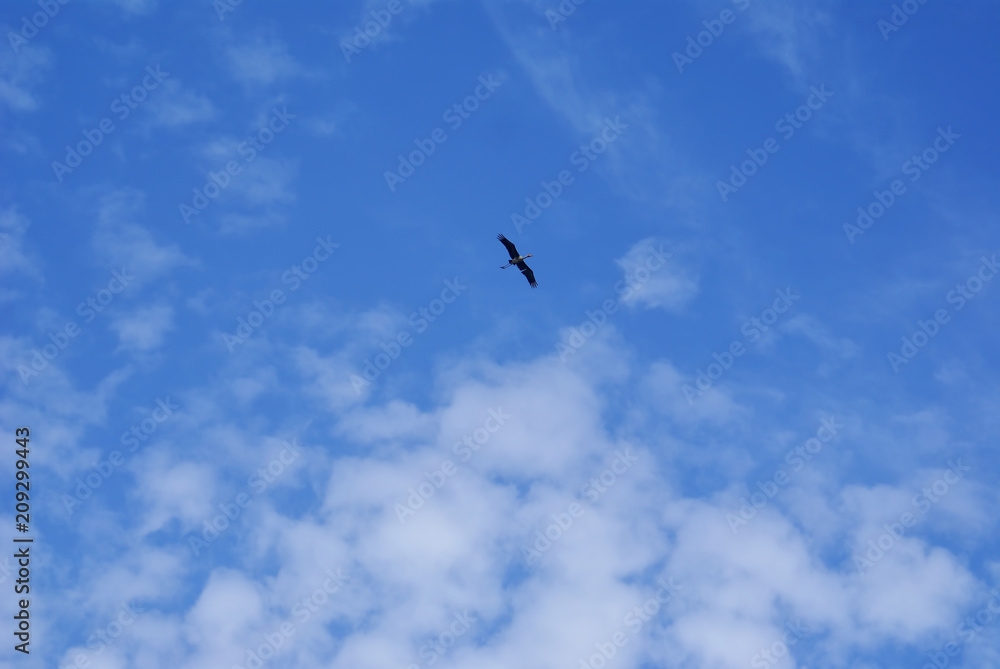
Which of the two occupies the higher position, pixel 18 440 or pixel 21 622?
pixel 18 440

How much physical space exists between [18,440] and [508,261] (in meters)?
32.6

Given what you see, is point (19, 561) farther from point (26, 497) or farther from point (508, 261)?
point (508, 261)

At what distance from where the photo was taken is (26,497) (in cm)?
5381

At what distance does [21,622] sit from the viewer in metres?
52.6

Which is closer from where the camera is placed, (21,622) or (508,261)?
(21,622)

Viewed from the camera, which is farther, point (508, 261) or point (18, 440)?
point (508, 261)

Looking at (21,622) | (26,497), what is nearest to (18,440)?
(26,497)

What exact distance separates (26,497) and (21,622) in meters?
6.80

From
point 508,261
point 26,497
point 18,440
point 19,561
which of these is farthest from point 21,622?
point 508,261

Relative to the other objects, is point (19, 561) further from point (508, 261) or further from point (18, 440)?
point (508, 261)

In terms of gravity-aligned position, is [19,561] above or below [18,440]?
below

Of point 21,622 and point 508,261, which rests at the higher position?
point 508,261

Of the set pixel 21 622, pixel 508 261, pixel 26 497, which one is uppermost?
pixel 508 261

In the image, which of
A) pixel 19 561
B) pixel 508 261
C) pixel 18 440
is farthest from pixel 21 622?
pixel 508 261
